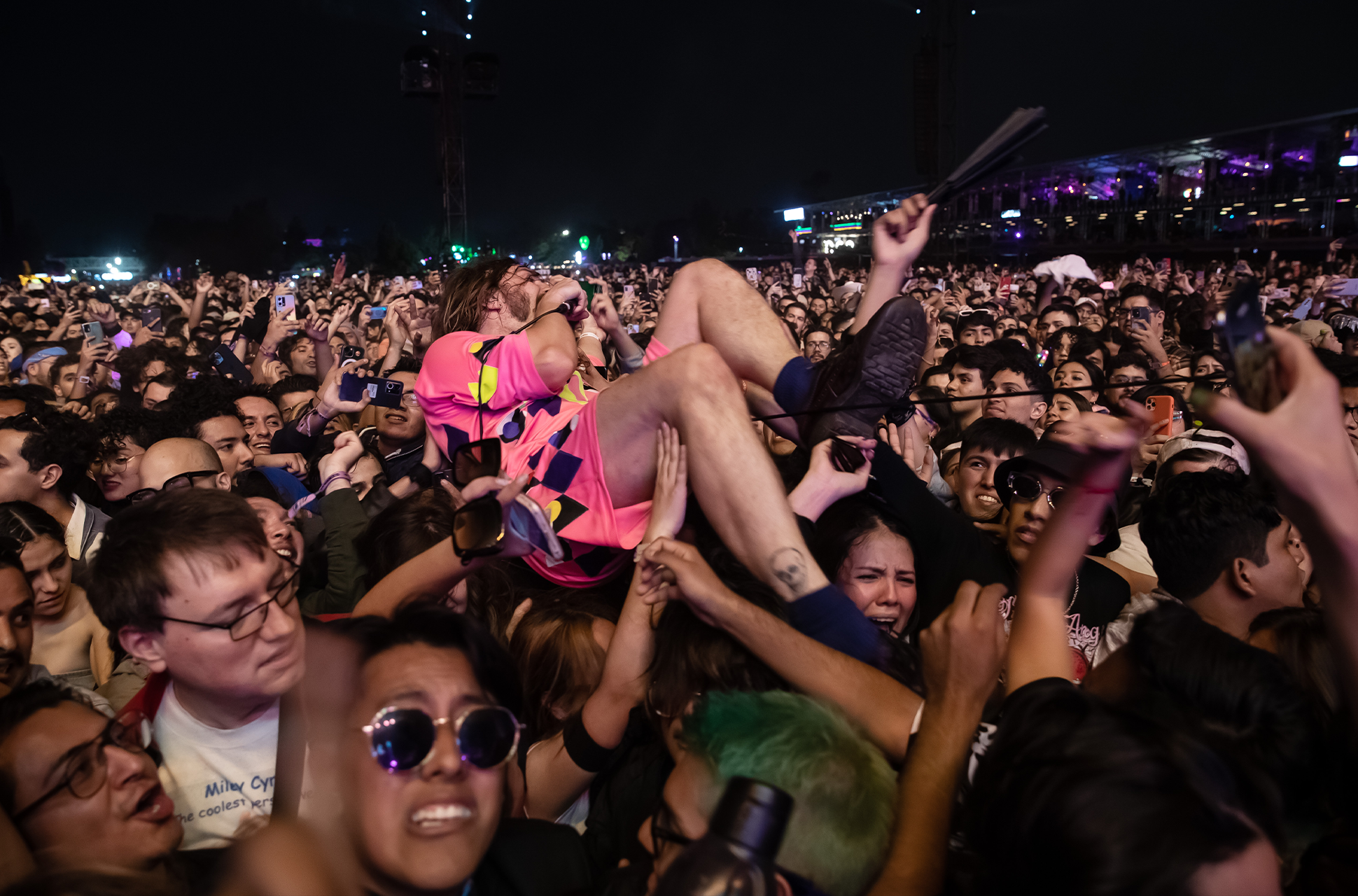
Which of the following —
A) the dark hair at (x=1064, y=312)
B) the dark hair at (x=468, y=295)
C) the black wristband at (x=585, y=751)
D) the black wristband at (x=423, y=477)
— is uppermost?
the dark hair at (x=468, y=295)

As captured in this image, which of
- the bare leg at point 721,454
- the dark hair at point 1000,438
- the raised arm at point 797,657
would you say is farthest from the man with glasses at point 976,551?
the raised arm at point 797,657

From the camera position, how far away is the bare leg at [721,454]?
2201mm

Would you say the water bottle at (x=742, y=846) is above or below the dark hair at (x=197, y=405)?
below

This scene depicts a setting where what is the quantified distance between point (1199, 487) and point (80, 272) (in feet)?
219

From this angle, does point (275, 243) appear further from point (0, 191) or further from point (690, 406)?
point (690, 406)

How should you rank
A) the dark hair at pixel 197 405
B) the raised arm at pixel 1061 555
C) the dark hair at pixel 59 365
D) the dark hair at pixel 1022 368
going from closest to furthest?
the raised arm at pixel 1061 555 < the dark hair at pixel 197 405 < the dark hair at pixel 1022 368 < the dark hair at pixel 59 365

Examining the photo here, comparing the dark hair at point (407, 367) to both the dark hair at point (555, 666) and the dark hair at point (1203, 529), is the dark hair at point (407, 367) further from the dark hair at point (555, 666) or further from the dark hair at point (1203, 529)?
A: the dark hair at point (1203, 529)

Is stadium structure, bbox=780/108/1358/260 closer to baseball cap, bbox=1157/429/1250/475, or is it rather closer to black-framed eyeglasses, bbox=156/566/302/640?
baseball cap, bbox=1157/429/1250/475

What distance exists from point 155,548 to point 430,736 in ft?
2.51

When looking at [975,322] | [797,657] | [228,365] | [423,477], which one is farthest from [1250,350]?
[228,365]

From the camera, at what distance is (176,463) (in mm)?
3566

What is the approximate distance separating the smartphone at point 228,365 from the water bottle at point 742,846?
22.3ft

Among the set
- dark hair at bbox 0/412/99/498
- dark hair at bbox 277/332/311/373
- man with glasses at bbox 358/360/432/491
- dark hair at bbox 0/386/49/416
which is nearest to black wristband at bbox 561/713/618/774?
man with glasses at bbox 358/360/432/491

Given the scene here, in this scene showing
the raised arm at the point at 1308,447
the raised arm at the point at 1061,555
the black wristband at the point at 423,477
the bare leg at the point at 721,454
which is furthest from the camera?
the black wristband at the point at 423,477
